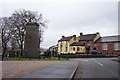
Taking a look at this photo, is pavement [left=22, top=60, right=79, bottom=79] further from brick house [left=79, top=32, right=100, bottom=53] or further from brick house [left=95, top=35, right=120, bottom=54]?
brick house [left=79, top=32, right=100, bottom=53]

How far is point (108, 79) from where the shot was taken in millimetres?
17359

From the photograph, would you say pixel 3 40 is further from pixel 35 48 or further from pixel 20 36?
pixel 35 48

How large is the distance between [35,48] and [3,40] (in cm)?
1289

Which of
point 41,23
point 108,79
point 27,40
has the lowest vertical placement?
point 108,79

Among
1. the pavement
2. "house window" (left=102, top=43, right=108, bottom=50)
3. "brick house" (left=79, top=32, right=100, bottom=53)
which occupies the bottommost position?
the pavement

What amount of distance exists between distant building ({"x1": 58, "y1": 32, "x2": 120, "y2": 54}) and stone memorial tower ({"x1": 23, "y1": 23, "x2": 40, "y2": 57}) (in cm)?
4710

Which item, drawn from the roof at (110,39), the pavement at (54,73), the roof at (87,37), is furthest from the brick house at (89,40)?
the pavement at (54,73)

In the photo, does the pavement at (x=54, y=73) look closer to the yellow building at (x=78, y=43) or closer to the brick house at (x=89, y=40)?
the brick house at (x=89, y=40)

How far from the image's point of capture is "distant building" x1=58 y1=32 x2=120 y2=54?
105m

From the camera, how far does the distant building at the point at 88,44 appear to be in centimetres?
10465

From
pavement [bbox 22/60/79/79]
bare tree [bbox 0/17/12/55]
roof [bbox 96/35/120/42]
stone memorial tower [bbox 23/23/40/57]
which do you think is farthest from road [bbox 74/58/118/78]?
roof [bbox 96/35/120/42]

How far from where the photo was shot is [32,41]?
201ft

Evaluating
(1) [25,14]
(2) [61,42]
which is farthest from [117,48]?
(1) [25,14]

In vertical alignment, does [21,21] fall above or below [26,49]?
above
